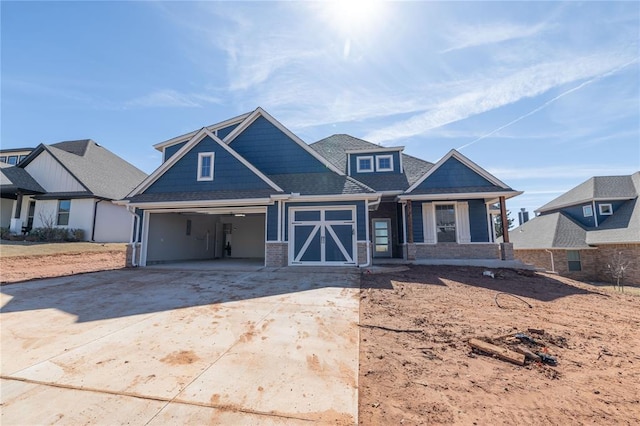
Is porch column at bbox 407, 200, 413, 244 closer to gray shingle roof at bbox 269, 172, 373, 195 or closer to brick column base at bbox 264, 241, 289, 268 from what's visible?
gray shingle roof at bbox 269, 172, 373, 195

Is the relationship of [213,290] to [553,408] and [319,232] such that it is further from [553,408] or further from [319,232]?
[553,408]

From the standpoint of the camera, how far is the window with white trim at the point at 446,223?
45.3 feet

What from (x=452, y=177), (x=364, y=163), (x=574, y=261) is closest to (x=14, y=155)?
(x=364, y=163)

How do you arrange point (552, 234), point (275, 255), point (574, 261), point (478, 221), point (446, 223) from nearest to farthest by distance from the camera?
point (275, 255)
point (478, 221)
point (446, 223)
point (574, 261)
point (552, 234)

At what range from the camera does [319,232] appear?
11.7 metres

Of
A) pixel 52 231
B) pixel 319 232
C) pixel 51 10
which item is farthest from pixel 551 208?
pixel 52 231

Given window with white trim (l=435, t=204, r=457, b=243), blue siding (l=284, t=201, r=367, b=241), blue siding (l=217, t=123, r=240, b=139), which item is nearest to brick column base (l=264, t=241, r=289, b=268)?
blue siding (l=284, t=201, r=367, b=241)

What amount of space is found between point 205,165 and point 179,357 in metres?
10.1

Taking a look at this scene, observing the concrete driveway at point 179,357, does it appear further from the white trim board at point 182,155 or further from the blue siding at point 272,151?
the blue siding at point 272,151

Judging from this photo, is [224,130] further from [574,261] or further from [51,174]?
[574,261]

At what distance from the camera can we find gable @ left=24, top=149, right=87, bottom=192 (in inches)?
753

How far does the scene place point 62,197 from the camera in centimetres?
1869

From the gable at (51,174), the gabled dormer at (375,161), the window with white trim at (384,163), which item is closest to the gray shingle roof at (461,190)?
the gabled dormer at (375,161)

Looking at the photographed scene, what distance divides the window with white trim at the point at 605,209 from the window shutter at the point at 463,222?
17.6 m
